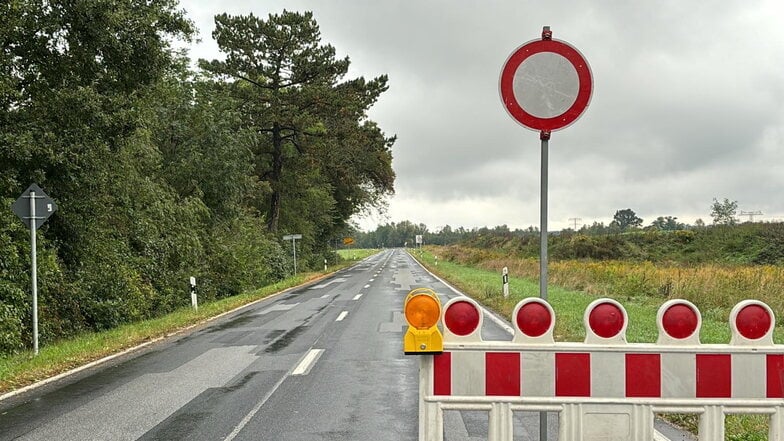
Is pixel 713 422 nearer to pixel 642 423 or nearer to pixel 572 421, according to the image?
pixel 642 423

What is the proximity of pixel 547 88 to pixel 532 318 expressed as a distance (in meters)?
1.41

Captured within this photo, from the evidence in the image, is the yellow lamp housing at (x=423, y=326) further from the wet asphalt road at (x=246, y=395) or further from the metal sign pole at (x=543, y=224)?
the wet asphalt road at (x=246, y=395)

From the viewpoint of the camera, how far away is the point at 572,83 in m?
3.53

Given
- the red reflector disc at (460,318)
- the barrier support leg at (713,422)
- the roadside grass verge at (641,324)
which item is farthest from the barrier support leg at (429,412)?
the roadside grass verge at (641,324)

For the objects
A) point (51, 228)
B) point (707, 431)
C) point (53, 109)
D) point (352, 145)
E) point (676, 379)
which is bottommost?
point (707, 431)

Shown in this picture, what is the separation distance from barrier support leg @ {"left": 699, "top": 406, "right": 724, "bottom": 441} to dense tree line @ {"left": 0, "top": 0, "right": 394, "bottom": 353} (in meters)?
11.2

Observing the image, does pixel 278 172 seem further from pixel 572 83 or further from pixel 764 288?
pixel 572 83

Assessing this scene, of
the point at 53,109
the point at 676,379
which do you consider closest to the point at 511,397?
the point at 676,379

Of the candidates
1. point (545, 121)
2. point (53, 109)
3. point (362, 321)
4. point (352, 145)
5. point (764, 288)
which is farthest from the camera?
point (352, 145)

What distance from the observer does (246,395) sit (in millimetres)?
6801

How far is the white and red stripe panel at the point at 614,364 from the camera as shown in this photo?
294 centimetres

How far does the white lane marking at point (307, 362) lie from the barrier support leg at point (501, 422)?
5.44 metres

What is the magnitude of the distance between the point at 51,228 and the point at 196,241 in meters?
8.26

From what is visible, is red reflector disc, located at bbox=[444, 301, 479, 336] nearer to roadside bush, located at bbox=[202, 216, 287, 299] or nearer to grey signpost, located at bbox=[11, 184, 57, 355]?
grey signpost, located at bbox=[11, 184, 57, 355]
